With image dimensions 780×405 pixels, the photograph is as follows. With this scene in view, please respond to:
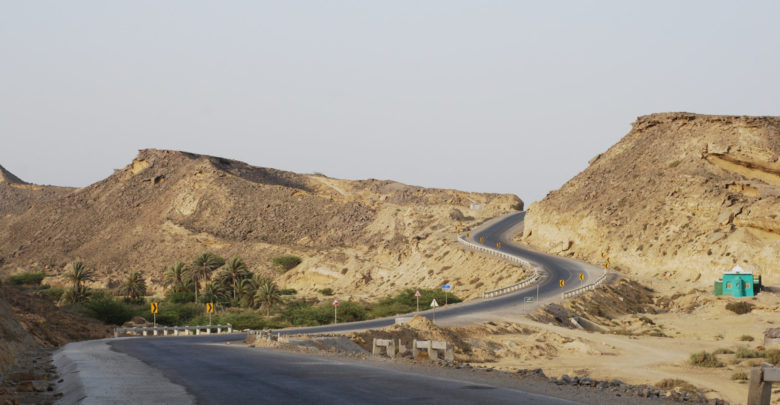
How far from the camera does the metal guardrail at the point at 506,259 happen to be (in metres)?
66.0

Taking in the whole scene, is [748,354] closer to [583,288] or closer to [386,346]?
[386,346]

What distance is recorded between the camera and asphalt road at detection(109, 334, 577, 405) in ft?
48.7

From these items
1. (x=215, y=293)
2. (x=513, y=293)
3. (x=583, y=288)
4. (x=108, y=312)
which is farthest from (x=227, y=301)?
(x=583, y=288)

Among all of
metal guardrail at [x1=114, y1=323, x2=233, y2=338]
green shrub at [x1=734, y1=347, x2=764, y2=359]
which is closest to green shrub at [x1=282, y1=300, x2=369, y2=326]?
metal guardrail at [x1=114, y1=323, x2=233, y2=338]

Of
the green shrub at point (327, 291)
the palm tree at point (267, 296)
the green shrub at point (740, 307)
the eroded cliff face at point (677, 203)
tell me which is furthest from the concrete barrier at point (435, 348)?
the green shrub at point (327, 291)

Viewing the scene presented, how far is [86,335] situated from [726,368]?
34.0 m

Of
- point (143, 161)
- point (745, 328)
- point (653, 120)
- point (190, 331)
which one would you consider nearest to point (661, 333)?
point (745, 328)

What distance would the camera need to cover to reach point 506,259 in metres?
79.9

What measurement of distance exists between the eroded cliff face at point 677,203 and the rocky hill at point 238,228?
13.0 meters

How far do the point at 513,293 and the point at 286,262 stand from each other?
47511 mm

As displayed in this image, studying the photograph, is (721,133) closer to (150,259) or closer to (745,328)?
(745,328)

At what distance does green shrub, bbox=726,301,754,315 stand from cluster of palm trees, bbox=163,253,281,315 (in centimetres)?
3823

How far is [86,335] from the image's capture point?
4519 cm

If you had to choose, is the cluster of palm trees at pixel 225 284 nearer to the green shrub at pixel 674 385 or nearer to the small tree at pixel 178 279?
the small tree at pixel 178 279
